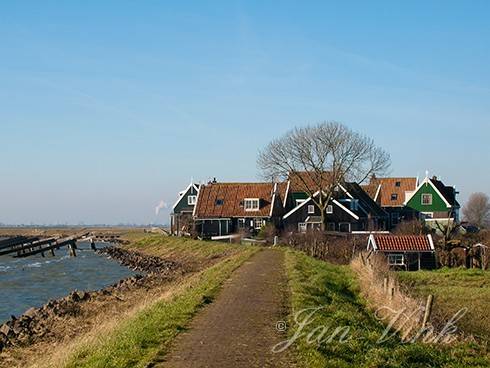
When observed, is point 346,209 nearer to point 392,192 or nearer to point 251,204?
point 251,204

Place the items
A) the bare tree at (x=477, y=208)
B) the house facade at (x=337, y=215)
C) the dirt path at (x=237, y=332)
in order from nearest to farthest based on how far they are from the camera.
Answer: the dirt path at (x=237, y=332) → the house facade at (x=337, y=215) → the bare tree at (x=477, y=208)

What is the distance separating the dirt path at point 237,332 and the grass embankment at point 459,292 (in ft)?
17.4

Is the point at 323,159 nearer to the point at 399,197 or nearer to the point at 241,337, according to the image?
the point at 399,197

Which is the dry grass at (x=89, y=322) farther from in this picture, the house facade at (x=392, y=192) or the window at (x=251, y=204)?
the house facade at (x=392, y=192)

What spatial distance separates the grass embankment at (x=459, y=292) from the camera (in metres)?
20.5

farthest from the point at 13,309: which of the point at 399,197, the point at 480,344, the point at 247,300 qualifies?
the point at 399,197

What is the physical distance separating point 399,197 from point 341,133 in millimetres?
17103

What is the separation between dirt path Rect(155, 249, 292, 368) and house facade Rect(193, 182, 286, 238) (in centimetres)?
3866

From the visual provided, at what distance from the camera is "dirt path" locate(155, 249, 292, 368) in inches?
450

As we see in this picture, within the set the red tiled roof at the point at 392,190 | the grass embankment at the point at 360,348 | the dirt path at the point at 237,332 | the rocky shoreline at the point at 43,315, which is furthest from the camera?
the red tiled roof at the point at 392,190

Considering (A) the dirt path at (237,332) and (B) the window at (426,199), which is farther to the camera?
(B) the window at (426,199)

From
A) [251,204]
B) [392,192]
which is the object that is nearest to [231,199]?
[251,204]

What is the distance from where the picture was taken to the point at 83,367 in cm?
1191

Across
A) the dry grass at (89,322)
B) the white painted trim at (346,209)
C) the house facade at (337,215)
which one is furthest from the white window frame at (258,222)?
the dry grass at (89,322)
